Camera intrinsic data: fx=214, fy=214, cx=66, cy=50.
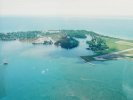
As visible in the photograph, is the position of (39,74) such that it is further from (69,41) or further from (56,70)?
(69,41)

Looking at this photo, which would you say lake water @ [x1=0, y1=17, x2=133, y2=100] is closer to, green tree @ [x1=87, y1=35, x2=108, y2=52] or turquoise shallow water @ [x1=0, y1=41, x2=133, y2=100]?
turquoise shallow water @ [x1=0, y1=41, x2=133, y2=100]

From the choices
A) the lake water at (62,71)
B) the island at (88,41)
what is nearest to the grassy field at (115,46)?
the island at (88,41)

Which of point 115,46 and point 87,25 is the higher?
point 87,25

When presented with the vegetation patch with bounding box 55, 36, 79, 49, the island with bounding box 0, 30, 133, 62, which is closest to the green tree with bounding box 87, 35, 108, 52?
the island with bounding box 0, 30, 133, 62

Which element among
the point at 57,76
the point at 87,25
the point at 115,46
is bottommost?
the point at 57,76

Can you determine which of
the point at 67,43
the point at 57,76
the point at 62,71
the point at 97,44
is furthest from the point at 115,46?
the point at 57,76

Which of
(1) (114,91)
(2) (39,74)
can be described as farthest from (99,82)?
(2) (39,74)

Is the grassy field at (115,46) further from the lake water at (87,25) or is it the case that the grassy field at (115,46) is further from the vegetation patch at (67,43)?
the vegetation patch at (67,43)

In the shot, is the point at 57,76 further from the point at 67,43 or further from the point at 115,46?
the point at 115,46

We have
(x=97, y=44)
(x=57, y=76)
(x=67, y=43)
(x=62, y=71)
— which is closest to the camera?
(x=57, y=76)
